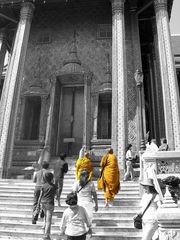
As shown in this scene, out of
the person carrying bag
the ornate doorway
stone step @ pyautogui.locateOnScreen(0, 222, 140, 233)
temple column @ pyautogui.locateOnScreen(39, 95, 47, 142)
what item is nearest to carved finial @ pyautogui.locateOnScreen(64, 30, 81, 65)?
the ornate doorway

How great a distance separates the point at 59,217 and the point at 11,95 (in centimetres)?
672

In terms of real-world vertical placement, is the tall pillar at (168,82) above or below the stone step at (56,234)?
Answer: above

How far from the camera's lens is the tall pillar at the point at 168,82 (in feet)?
32.9

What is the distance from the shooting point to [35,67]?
1473cm

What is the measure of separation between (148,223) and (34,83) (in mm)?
11603

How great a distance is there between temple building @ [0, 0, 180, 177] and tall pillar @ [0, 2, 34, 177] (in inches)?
1.6

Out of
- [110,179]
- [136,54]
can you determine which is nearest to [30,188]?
[110,179]

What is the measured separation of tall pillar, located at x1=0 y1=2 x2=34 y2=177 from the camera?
10721 millimetres

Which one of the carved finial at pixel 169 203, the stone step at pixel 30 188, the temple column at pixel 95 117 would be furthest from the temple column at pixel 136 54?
the carved finial at pixel 169 203

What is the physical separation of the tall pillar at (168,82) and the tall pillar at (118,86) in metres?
1.57

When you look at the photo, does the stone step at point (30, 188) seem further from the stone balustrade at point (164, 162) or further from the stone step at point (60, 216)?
the stone balustrade at point (164, 162)

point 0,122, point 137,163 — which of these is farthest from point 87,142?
point 0,122

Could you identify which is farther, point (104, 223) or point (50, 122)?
point (50, 122)

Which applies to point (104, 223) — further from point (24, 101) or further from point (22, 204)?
point (24, 101)
